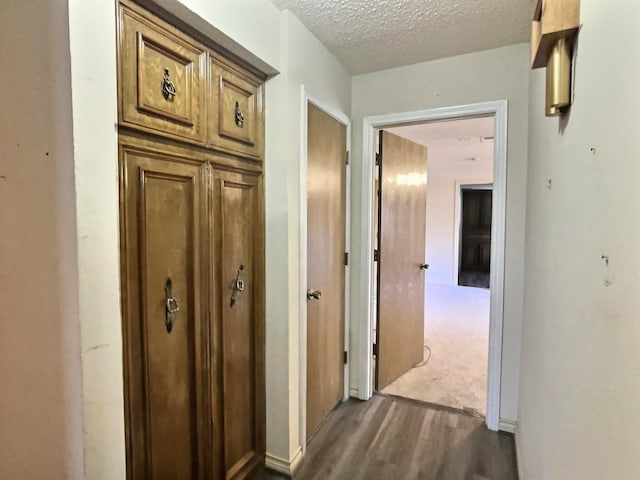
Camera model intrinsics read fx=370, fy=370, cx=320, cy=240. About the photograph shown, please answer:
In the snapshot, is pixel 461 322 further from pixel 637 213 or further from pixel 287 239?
pixel 637 213

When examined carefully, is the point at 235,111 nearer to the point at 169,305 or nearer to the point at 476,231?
the point at 169,305

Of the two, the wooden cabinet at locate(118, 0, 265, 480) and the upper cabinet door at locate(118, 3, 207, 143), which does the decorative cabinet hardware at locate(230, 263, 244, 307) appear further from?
the upper cabinet door at locate(118, 3, 207, 143)

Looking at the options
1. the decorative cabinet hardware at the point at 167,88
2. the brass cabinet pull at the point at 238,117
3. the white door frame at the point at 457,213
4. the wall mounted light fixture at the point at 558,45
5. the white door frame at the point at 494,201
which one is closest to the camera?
the wall mounted light fixture at the point at 558,45

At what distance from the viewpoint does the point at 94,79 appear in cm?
102

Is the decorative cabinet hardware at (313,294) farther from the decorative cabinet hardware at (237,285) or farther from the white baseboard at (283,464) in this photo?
the white baseboard at (283,464)

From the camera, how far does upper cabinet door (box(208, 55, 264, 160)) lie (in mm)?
1551

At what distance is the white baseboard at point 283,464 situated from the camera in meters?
1.92

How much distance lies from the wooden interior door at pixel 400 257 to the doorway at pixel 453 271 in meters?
0.08

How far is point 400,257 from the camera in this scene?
2.98 m

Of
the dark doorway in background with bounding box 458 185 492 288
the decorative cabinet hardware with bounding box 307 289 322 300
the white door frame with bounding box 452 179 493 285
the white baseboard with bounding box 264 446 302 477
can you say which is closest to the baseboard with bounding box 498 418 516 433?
the white baseboard with bounding box 264 446 302 477

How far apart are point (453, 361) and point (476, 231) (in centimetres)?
599

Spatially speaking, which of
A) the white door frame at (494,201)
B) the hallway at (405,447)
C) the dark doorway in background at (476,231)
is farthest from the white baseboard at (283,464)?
the dark doorway in background at (476,231)

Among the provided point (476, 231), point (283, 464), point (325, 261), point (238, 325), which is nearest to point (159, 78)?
point (238, 325)

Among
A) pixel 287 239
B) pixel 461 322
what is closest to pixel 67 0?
pixel 287 239
